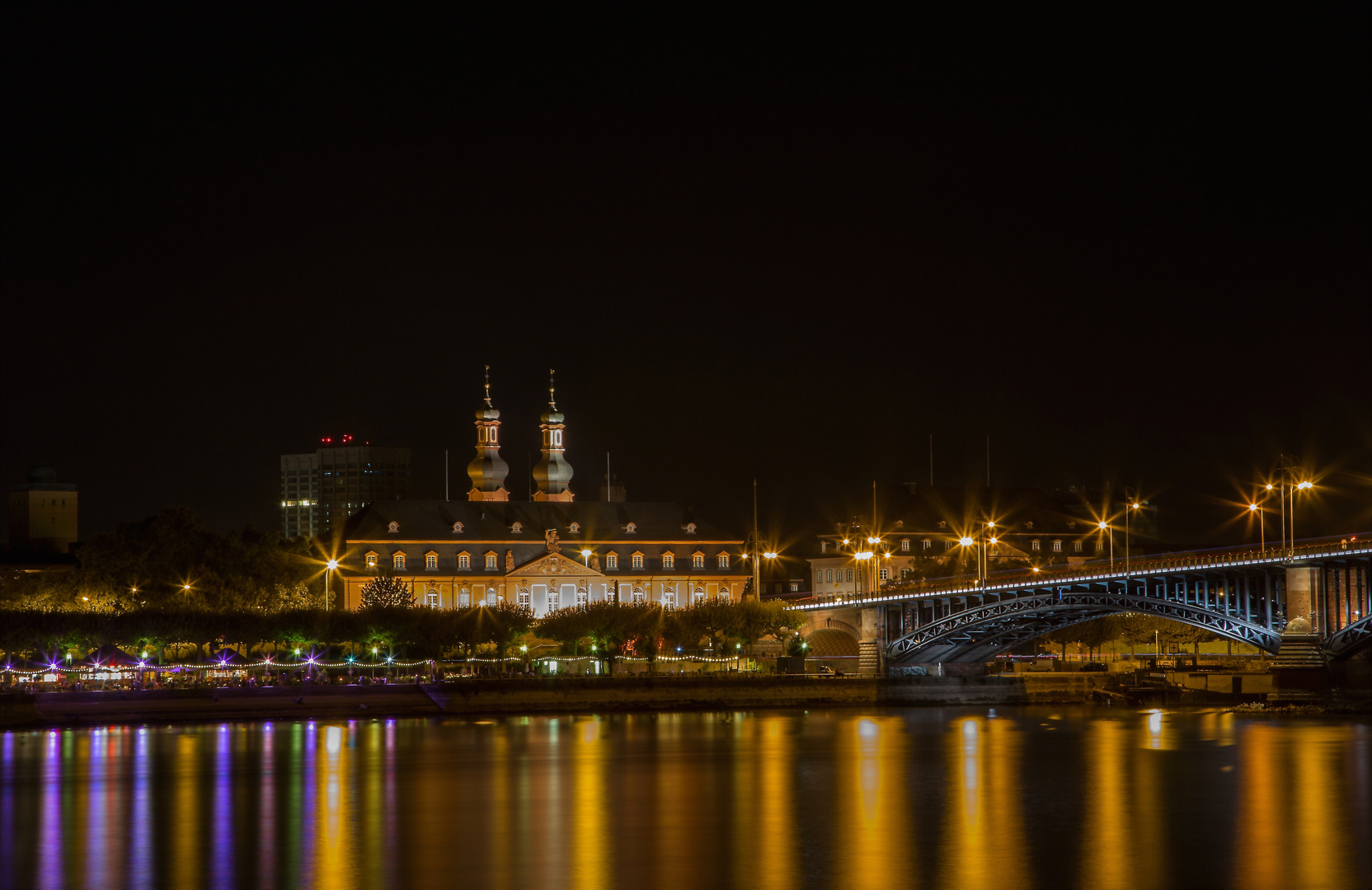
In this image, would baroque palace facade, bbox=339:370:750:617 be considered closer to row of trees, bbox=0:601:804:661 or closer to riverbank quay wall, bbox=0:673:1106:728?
row of trees, bbox=0:601:804:661

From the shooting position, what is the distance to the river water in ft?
157

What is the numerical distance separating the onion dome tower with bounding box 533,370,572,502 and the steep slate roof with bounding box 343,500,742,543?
9512mm

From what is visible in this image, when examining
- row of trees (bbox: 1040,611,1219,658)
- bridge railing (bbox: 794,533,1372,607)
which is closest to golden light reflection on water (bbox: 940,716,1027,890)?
bridge railing (bbox: 794,533,1372,607)

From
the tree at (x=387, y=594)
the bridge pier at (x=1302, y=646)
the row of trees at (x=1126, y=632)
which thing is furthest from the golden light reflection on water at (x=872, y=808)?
the tree at (x=387, y=594)

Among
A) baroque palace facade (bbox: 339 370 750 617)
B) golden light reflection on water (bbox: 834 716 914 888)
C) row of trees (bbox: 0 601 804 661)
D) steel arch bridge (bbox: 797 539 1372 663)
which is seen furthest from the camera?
baroque palace facade (bbox: 339 370 750 617)

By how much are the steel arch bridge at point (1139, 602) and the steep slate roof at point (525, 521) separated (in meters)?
43.3

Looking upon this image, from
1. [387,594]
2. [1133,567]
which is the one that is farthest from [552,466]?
[1133,567]

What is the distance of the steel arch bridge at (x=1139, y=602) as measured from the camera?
89.1 metres

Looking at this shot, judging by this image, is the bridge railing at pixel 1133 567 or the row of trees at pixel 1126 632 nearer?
the bridge railing at pixel 1133 567

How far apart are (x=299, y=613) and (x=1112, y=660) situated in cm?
5072

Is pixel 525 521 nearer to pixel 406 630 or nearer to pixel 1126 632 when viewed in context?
pixel 406 630

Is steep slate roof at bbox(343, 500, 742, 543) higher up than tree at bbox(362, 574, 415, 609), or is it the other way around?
steep slate roof at bbox(343, 500, 742, 543)

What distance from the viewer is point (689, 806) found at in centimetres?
6078

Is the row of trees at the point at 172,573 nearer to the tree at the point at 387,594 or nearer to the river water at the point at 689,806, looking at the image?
the tree at the point at 387,594
